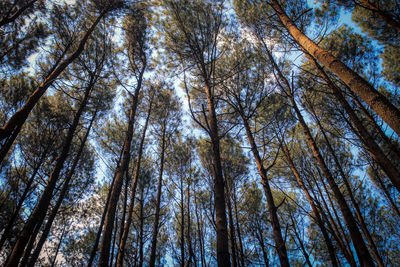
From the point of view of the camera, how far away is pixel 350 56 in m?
7.20

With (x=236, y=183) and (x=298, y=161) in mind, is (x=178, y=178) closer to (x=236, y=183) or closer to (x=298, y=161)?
(x=236, y=183)

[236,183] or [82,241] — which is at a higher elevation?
[236,183]

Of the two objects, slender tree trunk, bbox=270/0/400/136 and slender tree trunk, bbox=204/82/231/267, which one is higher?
slender tree trunk, bbox=270/0/400/136

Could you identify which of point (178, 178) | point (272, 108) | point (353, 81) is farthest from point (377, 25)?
point (178, 178)

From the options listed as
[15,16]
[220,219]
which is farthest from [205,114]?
[15,16]

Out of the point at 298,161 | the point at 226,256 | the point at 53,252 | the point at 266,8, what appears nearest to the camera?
the point at 226,256

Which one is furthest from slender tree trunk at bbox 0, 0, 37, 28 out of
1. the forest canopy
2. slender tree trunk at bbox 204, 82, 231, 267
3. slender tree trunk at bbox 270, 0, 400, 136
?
slender tree trunk at bbox 270, 0, 400, 136

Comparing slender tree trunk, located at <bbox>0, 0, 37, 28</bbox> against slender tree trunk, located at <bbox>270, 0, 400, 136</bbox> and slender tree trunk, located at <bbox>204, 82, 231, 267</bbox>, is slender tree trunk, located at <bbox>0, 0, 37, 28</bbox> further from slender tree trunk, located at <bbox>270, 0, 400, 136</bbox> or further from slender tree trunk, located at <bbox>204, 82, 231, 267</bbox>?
slender tree trunk, located at <bbox>270, 0, 400, 136</bbox>

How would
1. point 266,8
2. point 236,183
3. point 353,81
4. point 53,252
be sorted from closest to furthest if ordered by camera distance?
1. point 353,81
2. point 266,8
3. point 236,183
4. point 53,252

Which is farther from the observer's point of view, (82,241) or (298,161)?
(82,241)

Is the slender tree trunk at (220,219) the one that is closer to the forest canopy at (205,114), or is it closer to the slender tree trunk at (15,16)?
the forest canopy at (205,114)

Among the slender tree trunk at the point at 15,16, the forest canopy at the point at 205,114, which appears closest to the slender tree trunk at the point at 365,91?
the forest canopy at the point at 205,114

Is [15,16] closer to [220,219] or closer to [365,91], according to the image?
[220,219]

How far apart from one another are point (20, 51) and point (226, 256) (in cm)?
850
